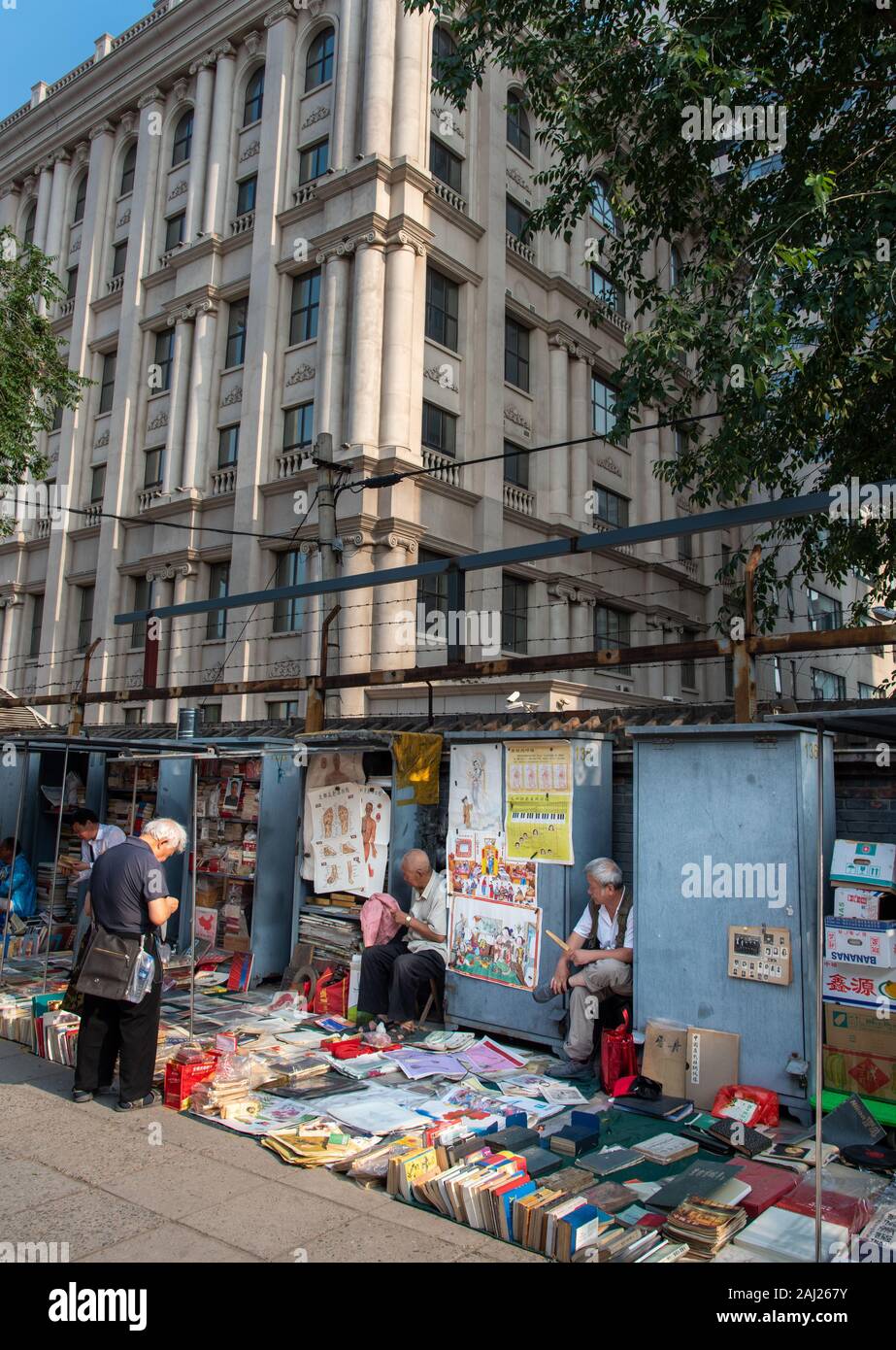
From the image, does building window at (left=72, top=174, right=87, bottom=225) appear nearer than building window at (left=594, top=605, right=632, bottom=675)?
No

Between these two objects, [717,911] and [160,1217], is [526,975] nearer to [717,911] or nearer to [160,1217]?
[717,911]

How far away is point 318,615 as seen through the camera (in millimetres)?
21156

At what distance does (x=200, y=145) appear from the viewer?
26.7 m

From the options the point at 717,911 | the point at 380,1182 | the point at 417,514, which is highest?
the point at 417,514

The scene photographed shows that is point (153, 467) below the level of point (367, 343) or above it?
below

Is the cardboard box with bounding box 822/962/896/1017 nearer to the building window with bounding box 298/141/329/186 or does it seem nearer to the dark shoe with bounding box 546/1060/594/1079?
the dark shoe with bounding box 546/1060/594/1079

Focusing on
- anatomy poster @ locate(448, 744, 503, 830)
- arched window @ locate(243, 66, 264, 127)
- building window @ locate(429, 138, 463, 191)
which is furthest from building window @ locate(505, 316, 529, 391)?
anatomy poster @ locate(448, 744, 503, 830)

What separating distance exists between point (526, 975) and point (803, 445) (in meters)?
7.23

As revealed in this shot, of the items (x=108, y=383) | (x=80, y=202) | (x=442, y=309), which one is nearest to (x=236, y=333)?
(x=442, y=309)

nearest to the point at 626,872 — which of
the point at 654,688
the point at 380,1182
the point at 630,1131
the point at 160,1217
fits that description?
the point at 630,1131

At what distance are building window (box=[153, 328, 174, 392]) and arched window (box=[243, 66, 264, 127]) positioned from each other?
6.18 m

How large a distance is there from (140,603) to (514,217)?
15.0m

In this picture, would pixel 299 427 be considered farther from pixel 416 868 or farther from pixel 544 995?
pixel 544 995

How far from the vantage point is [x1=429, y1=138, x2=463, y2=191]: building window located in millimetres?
23234
